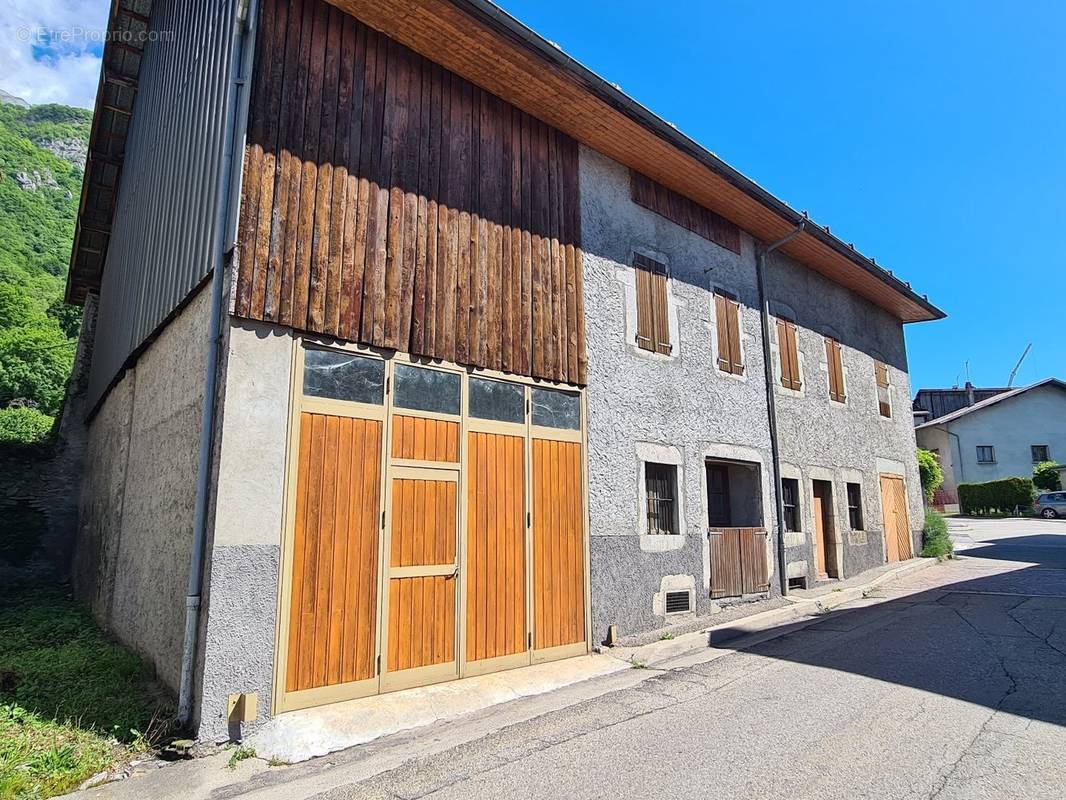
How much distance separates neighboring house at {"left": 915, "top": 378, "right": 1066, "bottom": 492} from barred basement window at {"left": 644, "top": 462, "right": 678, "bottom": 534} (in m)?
37.8

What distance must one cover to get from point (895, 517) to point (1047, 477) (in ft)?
85.4

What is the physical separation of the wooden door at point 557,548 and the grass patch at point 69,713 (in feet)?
11.9

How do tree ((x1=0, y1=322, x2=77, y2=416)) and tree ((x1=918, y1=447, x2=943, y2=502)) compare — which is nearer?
tree ((x1=918, y1=447, x2=943, y2=502))

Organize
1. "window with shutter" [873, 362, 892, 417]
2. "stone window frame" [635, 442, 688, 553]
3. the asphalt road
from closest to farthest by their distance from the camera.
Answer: the asphalt road < "stone window frame" [635, 442, 688, 553] < "window with shutter" [873, 362, 892, 417]

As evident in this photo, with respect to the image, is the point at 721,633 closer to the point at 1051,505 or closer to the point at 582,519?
the point at 582,519

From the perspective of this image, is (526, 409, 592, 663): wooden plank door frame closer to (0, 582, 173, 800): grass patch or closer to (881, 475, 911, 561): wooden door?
(0, 582, 173, 800): grass patch

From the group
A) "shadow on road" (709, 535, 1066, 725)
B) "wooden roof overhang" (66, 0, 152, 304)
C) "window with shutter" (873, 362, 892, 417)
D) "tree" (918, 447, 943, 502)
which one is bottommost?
"shadow on road" (709, 535, 1066, 725)

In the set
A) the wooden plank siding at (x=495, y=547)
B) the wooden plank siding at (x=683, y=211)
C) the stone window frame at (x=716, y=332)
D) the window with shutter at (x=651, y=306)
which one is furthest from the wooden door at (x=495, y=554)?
the wooden plank siding at (x=683, y=211)

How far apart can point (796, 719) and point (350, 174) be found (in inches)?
242

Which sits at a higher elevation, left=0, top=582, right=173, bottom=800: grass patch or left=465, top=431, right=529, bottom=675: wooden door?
left=465, top=431, right=529, bottom=675: wooden door

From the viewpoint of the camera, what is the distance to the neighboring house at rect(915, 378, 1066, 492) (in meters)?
Result: 36.5

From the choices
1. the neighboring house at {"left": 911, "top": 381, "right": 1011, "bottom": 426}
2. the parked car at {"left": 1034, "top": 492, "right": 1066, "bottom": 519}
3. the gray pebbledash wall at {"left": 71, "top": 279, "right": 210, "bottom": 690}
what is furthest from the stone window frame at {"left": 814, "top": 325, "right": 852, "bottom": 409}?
the neighboring house at {"left": 911, "top": 381, "right": 1011, "bottom": 426}

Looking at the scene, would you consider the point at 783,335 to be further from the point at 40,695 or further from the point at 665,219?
the point at 40,695

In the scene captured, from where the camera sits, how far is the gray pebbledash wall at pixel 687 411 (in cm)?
809
